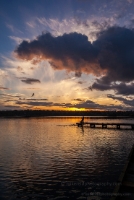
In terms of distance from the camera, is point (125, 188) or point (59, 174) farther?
point (59, 174)

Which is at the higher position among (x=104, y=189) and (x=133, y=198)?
(x=133, y=198)

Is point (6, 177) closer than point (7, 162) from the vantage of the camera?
Yes

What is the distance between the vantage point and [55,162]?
23438 millimetres

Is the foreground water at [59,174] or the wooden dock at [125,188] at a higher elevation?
the wooden dock at [125,188]

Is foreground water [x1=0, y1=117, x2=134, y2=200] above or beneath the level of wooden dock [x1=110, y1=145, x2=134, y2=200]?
beneath

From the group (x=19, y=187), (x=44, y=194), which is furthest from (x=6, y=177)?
(x=44, y=194)

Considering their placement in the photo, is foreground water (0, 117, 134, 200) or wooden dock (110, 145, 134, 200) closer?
wooden dock (110, 145, 134, 200)

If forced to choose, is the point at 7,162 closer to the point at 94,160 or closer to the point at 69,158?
the point at 69,158

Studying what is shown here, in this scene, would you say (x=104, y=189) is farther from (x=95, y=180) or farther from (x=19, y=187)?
(x=19, y=187)

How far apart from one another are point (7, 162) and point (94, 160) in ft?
31.6

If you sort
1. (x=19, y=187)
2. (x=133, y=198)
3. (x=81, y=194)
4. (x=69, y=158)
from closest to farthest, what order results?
(x=133, y=198) < (x=81, y=194) < (x=19, y=187) < (x=69, y=158)

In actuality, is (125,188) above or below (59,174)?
above

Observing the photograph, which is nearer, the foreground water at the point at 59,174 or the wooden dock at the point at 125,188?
the wooden dock at the point at 125,188

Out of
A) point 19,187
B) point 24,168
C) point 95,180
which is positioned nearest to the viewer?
point 19,187
